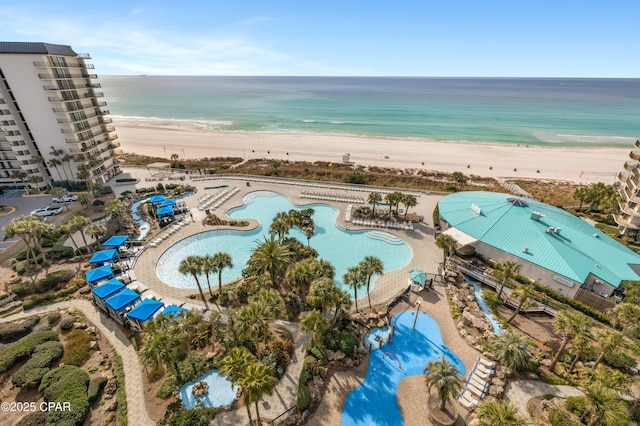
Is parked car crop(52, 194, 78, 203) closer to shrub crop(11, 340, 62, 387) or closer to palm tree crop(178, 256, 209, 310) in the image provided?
shrub crop(11, 340, 62, 387)

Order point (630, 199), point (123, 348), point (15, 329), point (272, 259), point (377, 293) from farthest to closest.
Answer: point (630, 199), point (377, 293), point (272, 259), point (15, 329), point (123, 348)

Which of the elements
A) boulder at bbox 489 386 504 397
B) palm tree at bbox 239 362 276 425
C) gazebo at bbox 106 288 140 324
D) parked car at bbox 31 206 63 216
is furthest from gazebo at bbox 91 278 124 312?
boulder at bbox 489 386 504 397

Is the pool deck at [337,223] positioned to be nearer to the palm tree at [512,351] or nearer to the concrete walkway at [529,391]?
the palm tree at [512,351]

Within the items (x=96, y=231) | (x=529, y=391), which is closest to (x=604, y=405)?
(x=529, y=391)

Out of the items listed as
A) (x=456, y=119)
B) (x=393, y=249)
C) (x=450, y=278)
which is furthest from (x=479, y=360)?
(x=456, y=119)

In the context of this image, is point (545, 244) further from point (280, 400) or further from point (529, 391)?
point (280, 400)

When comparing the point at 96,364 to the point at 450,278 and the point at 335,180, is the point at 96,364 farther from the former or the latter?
the point at 335,180
